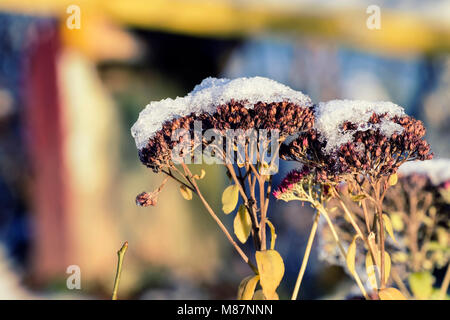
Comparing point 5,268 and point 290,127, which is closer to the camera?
point 290,127

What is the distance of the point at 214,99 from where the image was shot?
0.62 metres

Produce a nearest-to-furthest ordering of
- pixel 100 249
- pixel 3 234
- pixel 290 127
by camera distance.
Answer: pixel 290 127 → pixel 100 249 → pixel 3 234

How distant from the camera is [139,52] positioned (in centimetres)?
216

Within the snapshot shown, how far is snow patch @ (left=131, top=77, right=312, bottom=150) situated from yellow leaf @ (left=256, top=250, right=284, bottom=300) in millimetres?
192

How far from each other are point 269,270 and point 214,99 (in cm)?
23

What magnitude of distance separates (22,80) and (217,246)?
115cm

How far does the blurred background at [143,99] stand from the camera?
207 centimetres

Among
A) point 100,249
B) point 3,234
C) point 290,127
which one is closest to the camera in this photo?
point 290,127

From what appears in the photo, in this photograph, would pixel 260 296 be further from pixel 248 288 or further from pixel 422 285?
pixel 422 285

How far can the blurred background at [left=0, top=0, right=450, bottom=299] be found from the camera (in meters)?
2.07

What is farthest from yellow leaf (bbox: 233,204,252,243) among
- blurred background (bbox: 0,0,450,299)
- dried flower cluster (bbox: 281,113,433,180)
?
blurred background (bbox: 0,0,450,299)

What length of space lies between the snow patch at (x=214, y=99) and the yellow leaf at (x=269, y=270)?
19 centimetres
